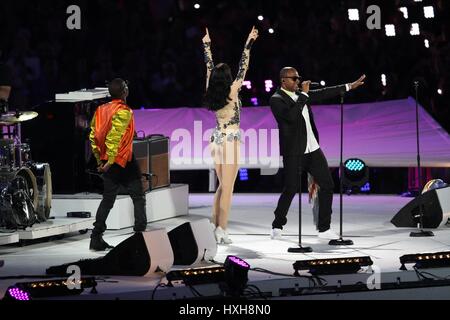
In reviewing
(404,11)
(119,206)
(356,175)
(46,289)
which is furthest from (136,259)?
(404,11)

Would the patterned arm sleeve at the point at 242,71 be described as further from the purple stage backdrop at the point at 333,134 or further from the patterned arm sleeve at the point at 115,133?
the purple stage backdrop at the point at 333,134

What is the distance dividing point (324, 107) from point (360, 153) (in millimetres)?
1302

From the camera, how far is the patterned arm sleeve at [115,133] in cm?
1116

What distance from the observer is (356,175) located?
45.8ft

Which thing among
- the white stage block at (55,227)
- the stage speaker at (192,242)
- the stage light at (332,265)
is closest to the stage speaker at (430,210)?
the stage speaker at (192,242)

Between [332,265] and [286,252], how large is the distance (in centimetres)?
180

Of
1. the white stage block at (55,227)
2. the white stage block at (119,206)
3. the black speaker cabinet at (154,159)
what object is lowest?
the white stage block at (55,227)

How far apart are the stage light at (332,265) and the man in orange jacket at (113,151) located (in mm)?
2479

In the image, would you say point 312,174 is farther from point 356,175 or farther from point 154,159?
point 154,159

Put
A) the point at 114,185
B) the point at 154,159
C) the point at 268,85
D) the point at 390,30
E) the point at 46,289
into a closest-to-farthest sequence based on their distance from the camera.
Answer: the point at 46,289 → the point at 114,185 → the point at 154,159 → the point at 390,30 → the point at 268,85

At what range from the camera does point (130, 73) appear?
17812mm

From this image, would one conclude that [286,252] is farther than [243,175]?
No

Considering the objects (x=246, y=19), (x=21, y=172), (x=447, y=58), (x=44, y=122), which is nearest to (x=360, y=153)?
(x=447, y=58)

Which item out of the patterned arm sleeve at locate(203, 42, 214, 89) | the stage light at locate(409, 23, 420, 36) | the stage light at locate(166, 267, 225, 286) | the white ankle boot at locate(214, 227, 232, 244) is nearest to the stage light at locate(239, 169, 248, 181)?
the stage light at locate(409, 23, 420, 36)
